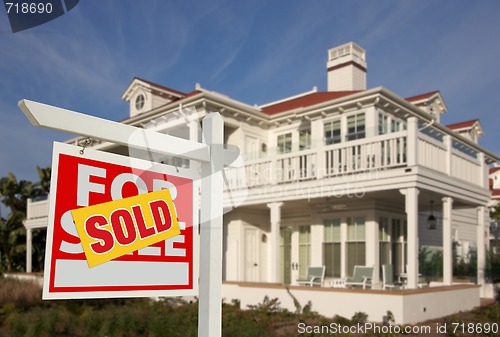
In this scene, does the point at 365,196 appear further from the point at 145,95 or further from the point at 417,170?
the point at 145,95

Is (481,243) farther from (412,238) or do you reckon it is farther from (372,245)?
(412,238)

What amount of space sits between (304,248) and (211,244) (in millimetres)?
15297

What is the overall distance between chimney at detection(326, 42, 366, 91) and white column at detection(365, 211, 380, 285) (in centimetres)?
807

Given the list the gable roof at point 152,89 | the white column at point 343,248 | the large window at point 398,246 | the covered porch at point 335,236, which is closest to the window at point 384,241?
the covered porch at point 335,236

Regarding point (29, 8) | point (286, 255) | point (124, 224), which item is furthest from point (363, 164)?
point (124, 224)

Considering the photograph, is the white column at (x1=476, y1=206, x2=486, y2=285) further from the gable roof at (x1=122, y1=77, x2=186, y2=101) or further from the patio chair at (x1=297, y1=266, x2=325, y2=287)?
the gable roof at (x1=122, y1=77, x2=186, y2=101)

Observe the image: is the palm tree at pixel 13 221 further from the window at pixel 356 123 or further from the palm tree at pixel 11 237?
the window at pixel 356 123

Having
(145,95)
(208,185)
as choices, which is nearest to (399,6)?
(145,95)

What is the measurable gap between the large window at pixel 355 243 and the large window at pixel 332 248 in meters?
0.39

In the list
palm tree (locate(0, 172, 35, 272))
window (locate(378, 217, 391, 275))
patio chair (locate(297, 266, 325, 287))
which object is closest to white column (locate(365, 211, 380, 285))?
window (locate(378, 217, 391, 275))

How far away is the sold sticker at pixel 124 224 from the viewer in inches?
92.5

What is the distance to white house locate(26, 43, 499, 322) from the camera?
513 inches

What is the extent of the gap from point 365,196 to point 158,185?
1322 cm

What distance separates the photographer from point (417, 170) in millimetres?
12336
